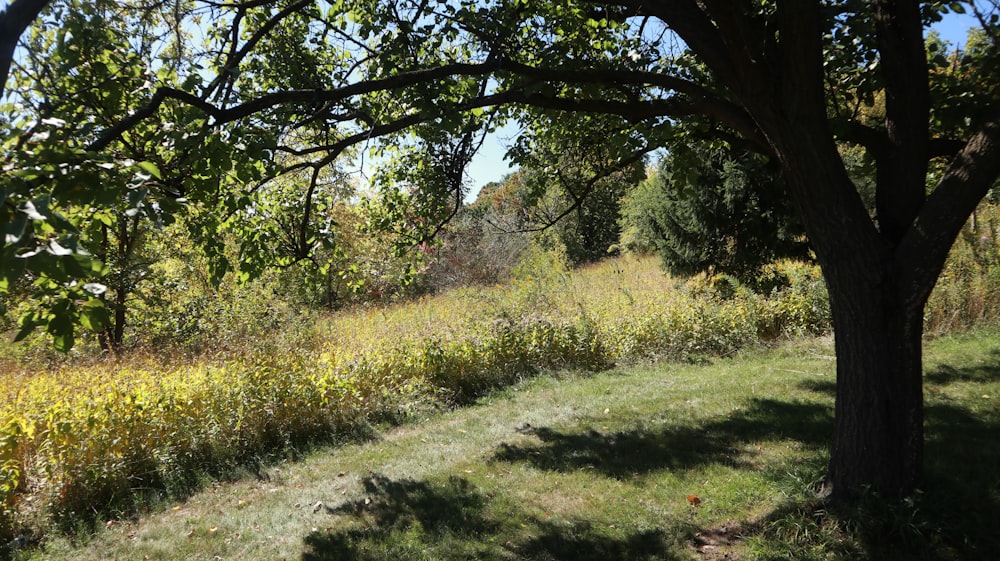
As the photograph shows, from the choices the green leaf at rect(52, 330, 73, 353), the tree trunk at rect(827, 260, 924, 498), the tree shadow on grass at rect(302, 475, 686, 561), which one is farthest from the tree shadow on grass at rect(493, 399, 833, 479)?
the green leaf at rect(52, 330, 73, 353)

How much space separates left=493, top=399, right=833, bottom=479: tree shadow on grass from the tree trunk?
1434 mm

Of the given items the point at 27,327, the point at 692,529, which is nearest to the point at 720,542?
the point at 692,529

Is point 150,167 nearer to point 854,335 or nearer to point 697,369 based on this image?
point 854,335

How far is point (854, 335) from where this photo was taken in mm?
3438

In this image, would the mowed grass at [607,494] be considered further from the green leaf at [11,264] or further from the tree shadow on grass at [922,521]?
the green leaf at [11,264]

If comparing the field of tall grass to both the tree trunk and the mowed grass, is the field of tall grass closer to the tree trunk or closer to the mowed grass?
the mowed grass

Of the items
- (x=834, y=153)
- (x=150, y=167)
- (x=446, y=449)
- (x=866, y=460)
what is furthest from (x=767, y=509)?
(x=150, y=167)

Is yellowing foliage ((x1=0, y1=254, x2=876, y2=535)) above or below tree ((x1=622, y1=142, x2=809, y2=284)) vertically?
below

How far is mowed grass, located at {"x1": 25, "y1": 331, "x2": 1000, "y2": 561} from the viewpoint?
3.54 metres

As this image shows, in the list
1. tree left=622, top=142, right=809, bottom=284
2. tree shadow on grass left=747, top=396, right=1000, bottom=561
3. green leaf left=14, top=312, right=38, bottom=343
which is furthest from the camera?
tree left=622, top=142, right=809, bottom=284

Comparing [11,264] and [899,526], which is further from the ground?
[11,264]

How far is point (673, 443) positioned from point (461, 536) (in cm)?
250

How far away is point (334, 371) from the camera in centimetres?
721

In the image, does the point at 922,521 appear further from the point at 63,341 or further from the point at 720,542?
the point at 63,341
